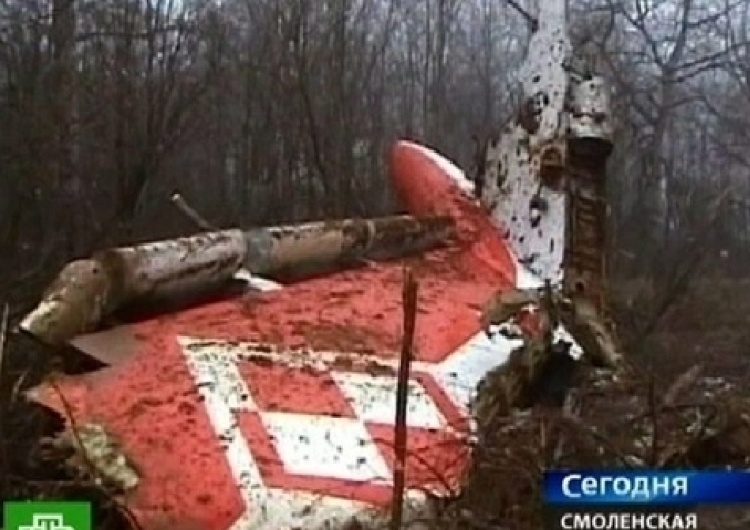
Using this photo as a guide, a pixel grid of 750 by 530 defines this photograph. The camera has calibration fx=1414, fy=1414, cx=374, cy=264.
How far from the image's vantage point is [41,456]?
4.02 meters

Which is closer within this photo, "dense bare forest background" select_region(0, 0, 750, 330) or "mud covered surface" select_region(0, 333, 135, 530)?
"mud covered surface" select_region(0, 333, 135, 530)

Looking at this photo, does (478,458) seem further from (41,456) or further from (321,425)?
(41,456)

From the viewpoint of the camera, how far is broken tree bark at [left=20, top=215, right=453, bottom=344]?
4504 millimetres

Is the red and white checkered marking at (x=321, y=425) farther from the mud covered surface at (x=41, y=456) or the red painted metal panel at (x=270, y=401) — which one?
the mud covered surface at (x=41, y=456)

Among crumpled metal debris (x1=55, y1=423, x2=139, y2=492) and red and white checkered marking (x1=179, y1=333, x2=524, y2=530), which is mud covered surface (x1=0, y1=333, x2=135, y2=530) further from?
red and white checkered marking (x1=179, y1=333, x2=524, y2=530)

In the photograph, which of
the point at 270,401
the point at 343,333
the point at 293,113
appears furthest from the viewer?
the point at 293,113

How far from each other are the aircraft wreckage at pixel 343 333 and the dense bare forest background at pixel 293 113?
106 cm

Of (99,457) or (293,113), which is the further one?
(293,113)

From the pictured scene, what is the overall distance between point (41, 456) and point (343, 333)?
137 centimetres

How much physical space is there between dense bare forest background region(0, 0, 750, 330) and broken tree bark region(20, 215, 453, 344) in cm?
179

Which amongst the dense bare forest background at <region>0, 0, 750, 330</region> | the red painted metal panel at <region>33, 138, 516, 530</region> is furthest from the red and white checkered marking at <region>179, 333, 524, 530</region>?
the dense bare forest background at <region>0, 0, 750, 330</region>

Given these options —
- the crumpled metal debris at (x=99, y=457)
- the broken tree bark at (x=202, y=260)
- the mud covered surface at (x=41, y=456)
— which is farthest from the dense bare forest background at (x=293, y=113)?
the crumpled metal debris at (x=99, y=457)

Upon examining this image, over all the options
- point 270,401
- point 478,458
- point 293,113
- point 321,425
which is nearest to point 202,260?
point 270,401

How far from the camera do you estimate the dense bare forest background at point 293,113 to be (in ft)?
34.0
